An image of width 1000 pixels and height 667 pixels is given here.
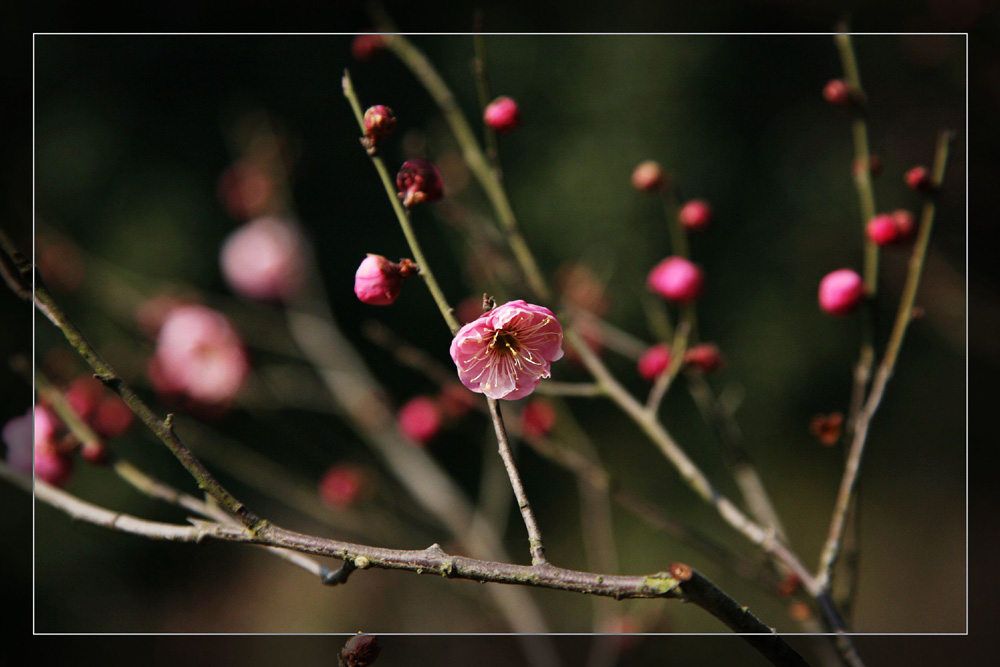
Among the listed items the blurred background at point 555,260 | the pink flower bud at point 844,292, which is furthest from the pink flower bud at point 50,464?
the blurred background at point 555,260

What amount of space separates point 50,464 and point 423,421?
420 mm

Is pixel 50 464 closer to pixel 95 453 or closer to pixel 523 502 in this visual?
pixel 95 453

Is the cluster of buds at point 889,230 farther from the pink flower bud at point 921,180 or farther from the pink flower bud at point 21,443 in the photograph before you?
the pink flower bud at point 21,443

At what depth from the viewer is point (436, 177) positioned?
51cm

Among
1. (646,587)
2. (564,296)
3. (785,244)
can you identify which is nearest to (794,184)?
(785,244)

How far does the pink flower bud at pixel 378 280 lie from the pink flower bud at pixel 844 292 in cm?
39

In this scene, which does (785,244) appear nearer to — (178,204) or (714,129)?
(714,129)

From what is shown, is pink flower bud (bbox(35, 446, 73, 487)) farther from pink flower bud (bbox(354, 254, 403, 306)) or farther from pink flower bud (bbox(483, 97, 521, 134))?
pink flower bud (bbox(483, 97, 521, 134))

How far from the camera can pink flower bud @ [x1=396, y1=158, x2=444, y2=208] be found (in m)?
0.49

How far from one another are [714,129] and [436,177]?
2.18 metres

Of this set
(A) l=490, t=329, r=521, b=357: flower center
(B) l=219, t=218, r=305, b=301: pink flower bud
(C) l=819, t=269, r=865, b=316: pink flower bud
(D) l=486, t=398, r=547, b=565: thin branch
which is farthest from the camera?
(B) l=219, t=218, r=305, b=301: pink flower bud

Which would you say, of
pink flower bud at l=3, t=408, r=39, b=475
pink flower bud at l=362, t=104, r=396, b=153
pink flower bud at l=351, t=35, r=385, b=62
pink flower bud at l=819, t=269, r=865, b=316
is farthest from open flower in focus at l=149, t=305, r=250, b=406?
pink flower bud at l=819, t=269, r=865, b=316

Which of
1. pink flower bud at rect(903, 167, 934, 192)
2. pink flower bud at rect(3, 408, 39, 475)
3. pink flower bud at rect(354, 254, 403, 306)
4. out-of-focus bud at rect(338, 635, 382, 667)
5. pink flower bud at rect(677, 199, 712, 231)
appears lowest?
out-of-focus bud at rect(338, 635, 382, 667)

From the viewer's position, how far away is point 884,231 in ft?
2.04
